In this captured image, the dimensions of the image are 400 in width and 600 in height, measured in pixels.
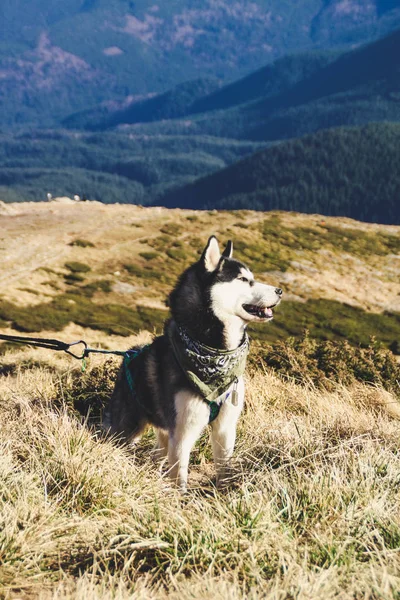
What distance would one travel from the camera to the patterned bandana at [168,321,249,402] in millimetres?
5535

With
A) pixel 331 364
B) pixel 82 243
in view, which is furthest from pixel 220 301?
pixel 82 243

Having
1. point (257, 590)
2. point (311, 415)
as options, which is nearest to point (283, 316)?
point (311, 415)

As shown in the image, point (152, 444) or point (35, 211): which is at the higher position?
point (152, 444)

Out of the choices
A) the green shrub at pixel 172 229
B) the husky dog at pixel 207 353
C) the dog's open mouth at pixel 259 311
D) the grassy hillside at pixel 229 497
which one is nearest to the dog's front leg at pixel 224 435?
the husky dog at pixel 207 353

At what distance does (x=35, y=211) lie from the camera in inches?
2756

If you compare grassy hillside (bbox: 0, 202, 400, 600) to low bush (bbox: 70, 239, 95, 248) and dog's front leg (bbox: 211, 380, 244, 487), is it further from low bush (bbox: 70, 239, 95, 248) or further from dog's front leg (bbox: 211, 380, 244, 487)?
low bush (bbox: 70, 239, 95, 248)

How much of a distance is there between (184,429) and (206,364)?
0.65m

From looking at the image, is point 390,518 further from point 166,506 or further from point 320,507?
point 166,506

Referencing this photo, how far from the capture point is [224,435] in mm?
6000

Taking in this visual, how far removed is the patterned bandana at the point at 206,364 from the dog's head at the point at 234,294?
33cm

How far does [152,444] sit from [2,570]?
3272mm

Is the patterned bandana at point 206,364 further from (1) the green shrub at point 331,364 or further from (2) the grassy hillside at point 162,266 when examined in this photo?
(2) the grassy hillside at point 162,266

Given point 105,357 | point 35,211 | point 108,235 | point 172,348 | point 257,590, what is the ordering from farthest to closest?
point 35,211 < point 108,235 < point 105,357 < point 172,348 < point 257,590

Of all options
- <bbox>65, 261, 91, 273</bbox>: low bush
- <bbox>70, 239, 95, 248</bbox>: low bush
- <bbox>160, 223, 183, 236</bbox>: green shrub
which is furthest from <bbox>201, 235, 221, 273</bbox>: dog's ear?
<bbox>160, 223, 183, 236</bbox>: green shrub
